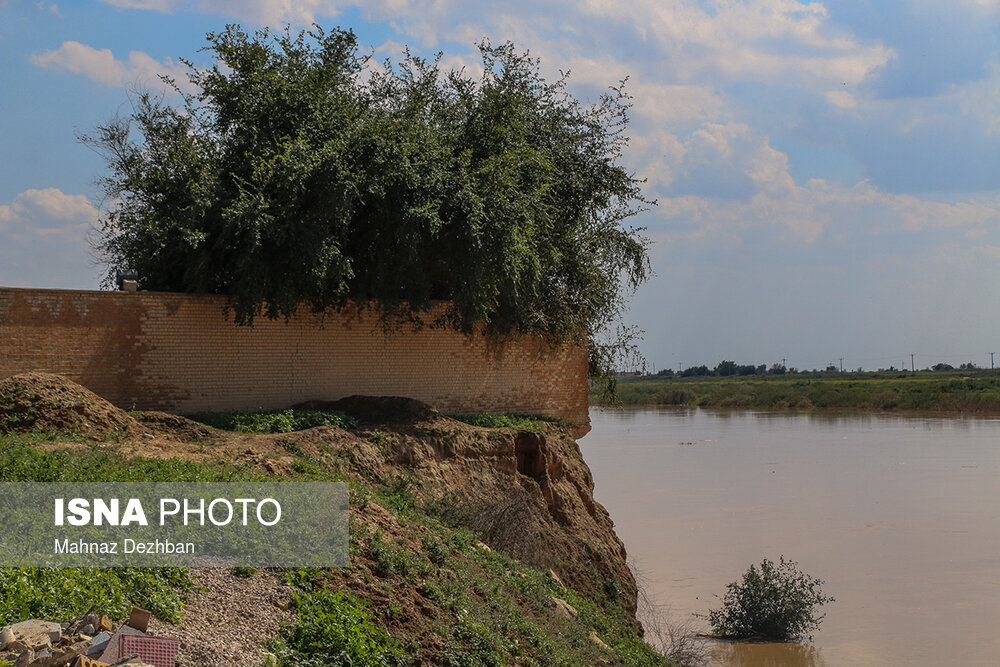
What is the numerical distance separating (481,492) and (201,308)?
5.77 m

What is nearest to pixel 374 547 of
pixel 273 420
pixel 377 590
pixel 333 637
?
pixel 377 590

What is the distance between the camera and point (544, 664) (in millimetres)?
9375

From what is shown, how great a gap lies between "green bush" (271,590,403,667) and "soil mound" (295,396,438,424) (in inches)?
289

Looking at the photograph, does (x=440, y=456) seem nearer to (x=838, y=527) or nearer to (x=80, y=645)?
(x=80, y=645)

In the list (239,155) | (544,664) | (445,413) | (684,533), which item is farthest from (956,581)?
(239,155)

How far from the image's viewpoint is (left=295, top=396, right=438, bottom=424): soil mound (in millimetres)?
15452

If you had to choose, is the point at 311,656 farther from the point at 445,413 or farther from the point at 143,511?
the point at 445,413

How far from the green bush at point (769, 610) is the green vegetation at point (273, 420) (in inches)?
434

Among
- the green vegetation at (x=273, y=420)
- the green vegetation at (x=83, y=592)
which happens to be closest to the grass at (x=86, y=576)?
the green vegetation at (x=83, y=592)

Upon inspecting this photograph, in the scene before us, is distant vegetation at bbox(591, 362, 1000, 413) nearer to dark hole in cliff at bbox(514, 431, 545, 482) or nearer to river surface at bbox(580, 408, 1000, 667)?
river surface at bbox(580, 408, 1000, 667)

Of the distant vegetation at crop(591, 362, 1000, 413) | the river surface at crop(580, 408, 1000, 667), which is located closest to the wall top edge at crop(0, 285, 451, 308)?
the river surface at crop(580, 408, 1000, 667)

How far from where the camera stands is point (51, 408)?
11211 mm

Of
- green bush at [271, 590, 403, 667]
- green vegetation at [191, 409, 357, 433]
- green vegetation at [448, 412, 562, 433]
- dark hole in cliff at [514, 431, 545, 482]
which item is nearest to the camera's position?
green bush at [271, 590, 403, 667]

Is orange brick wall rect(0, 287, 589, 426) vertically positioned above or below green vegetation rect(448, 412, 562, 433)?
above
